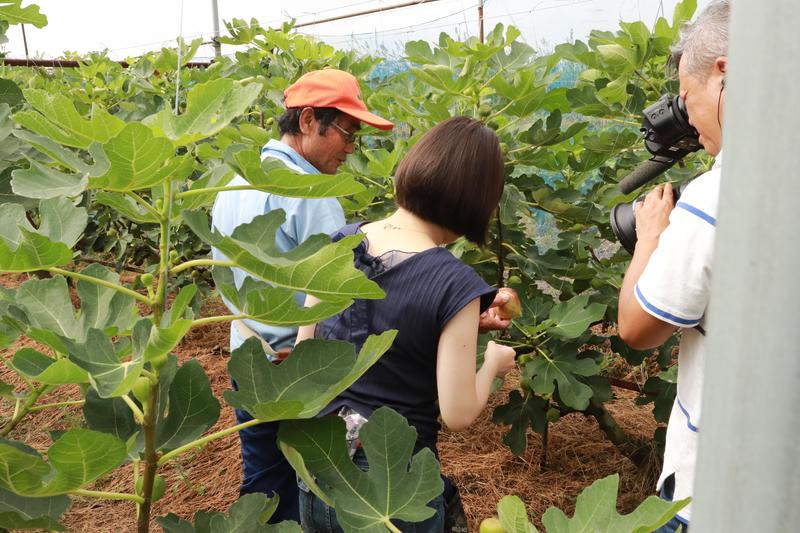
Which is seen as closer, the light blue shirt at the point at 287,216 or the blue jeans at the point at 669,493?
the blue jeans at the point at 669,493

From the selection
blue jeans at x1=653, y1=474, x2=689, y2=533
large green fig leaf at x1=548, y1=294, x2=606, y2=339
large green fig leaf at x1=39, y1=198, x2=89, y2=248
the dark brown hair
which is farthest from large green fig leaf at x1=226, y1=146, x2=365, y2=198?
large green fig leaf at x1=548, y1=294, x2=606, y2=339

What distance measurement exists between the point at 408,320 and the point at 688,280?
53 cm

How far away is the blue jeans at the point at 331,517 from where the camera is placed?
156cm

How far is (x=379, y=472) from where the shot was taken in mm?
1032

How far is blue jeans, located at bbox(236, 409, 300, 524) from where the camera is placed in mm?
2250

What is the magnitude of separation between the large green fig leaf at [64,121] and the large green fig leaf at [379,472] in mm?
411

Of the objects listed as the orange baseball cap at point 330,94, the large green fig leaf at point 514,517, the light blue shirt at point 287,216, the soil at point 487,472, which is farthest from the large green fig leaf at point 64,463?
the soil at point 487,472

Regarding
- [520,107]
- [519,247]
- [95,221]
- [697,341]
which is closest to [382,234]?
[697,341]

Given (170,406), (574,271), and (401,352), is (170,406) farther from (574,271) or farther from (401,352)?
(574,271)

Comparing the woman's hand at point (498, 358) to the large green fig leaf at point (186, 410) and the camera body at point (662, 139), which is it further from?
the large green fig leaf at point (186, 410)

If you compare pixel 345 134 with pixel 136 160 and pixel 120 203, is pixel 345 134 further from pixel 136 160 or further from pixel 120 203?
pixel 136 160

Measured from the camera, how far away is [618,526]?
2.85 ft

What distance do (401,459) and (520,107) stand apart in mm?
Answer: 1499

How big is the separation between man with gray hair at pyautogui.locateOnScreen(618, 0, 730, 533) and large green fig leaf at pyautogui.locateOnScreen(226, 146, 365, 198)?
560mm
